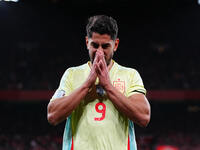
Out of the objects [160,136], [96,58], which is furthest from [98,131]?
[160,136]

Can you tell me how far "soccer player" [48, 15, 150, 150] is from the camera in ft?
5.48

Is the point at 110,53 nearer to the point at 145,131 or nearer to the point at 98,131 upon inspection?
the point at 98,131

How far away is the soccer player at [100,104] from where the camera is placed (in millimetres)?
1669

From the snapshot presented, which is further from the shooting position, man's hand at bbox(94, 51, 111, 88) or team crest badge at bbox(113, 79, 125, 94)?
team crest badge at bbox(113, 79, 125, 94)

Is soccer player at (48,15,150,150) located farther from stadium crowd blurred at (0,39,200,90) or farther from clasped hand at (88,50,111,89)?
stadium crowd blurred at (0,39,200,90)

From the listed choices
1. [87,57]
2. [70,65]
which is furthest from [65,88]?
[87,57]

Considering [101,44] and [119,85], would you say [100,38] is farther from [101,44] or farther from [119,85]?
[119,85]

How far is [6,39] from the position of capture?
17047mm

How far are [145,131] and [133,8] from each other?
704 centimetres

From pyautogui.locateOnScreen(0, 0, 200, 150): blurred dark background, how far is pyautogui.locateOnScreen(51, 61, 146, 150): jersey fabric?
12140 millimetres

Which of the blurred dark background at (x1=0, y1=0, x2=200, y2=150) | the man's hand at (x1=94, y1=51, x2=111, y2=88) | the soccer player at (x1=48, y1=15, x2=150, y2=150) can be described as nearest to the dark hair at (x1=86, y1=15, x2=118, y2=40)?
the soccer player at (x1=48, y1=15, x2=150, y2=150)

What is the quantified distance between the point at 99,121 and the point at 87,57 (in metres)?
15.8

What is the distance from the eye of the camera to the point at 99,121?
171 cm

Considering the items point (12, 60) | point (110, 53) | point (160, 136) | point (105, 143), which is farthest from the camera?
point (12, 60)
